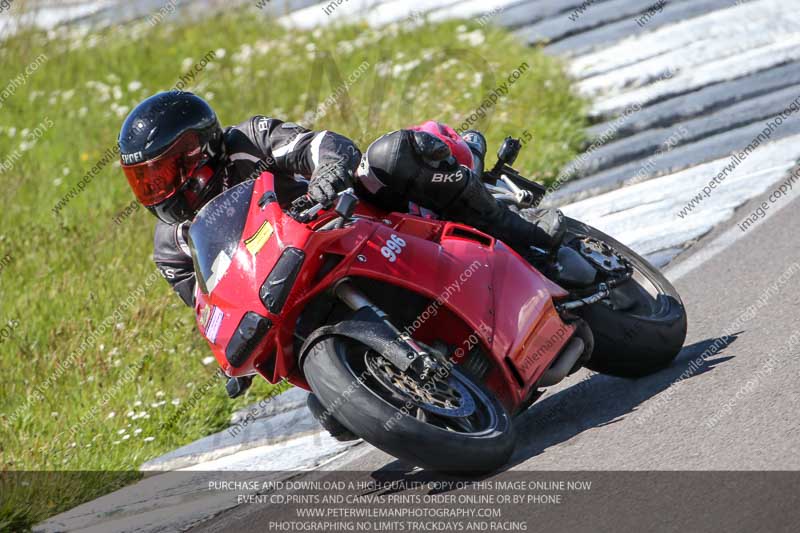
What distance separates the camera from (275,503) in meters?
5.09

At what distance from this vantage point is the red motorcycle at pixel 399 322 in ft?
14.2

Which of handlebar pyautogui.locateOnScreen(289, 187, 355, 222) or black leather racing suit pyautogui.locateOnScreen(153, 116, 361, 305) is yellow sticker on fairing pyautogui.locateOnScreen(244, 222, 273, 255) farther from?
black leather racing suit pyautogui.locateOnScreen(153, 116, 361, 305)

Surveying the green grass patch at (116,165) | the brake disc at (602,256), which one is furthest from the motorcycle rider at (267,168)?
the green grass patch at (116,165)

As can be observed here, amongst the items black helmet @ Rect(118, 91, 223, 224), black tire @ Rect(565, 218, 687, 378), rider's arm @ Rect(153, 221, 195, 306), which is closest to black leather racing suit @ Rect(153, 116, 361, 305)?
rider's arm @ Rect(153, 221, 195, 306)

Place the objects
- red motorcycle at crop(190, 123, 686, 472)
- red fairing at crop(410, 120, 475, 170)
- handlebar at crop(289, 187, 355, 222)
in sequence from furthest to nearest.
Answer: red fairing at crop(410, 120, 475, 170)
handlebar at crop(289, 187, 355, 222)
red motorcycle at crop(190, 123, 686, 472)

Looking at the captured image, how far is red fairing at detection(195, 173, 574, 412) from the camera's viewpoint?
4543mm

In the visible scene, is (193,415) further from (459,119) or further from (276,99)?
(276,99)

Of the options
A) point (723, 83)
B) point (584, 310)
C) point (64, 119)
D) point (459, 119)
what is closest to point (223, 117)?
point (64, 119)

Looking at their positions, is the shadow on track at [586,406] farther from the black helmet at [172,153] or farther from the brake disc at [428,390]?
the black helmet at [172,153]

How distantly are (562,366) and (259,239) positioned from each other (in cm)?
Answer: 144

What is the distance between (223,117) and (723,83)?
4.95 meters

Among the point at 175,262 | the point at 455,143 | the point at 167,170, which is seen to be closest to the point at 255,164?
the point at 167,170

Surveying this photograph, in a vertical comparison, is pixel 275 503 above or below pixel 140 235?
above

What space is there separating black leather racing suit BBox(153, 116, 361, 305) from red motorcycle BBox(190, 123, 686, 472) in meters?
0.38
